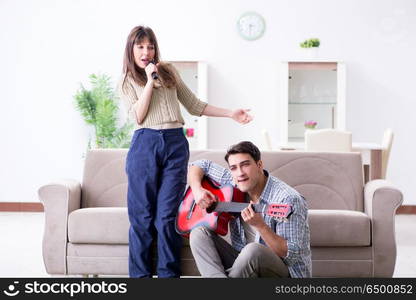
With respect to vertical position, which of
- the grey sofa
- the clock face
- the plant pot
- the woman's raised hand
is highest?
the clock face

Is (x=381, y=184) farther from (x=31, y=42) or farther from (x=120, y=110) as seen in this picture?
(x=31, y=42)

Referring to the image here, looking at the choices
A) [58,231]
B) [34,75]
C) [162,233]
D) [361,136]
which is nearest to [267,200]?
[162,233]

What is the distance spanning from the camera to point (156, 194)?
3.16m

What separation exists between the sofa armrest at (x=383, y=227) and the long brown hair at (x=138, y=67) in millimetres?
1214

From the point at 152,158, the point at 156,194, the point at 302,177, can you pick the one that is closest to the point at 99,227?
the point at 156,194

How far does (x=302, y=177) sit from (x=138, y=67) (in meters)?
1.22

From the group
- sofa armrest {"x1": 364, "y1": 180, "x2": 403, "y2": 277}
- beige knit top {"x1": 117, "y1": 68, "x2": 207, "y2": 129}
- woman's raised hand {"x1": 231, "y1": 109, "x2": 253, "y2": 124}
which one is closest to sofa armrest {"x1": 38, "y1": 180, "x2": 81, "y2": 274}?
beige knit top {"x1": 117, "y1": 68, "x2": 207, "y2": 129}

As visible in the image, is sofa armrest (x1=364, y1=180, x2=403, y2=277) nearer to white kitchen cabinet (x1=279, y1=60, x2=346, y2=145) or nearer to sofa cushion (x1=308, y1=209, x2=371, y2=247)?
sofa cushion (x1=308, y1=209, x2=371, y2=247)

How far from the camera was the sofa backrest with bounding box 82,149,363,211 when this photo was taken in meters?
3.82

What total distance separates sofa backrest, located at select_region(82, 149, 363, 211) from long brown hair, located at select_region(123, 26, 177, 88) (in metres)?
0.77

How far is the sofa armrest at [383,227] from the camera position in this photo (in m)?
3.36

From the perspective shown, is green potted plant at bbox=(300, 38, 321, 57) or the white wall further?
the white wall

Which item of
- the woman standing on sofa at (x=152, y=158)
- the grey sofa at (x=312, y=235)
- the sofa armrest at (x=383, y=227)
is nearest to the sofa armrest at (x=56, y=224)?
the grey sofa at (x=312, y=235)

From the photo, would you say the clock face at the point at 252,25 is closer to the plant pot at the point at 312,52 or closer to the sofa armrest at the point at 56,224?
the plant pot at the point at 312,52
